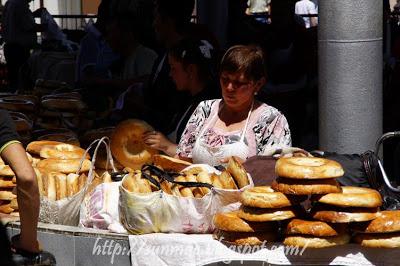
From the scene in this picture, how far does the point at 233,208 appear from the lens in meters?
5.01

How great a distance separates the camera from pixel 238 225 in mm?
4688

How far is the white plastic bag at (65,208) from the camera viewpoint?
551 centimetres

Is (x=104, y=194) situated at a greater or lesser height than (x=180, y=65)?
lesser

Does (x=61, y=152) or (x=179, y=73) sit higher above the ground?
(x=179, y=73)

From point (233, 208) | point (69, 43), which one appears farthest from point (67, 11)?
point (233, 208)

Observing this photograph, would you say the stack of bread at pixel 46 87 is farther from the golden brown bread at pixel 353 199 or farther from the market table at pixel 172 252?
the golden brown bread at pixel 353 199

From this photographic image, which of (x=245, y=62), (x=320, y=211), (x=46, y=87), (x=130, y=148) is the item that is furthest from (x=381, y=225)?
(x=46, y=87)

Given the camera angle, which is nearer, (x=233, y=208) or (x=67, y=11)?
(x=233, y=208)

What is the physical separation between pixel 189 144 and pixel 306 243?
1.46 meters

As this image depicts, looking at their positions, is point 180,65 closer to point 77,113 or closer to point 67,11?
point 77,113

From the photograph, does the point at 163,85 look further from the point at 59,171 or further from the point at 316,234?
the point at 316,234

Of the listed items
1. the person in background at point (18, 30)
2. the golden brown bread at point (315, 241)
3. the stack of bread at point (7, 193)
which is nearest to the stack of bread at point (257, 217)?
the golden brown bread at point (315, 241)

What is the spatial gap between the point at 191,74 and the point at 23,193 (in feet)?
6.92

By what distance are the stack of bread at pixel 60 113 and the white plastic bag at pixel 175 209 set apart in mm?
2703
